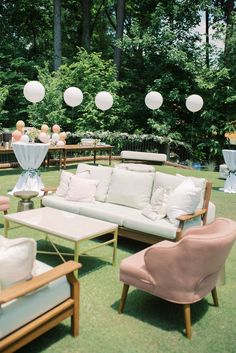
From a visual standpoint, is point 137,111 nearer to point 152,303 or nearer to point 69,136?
point 69,136

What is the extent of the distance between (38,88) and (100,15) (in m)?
16.3

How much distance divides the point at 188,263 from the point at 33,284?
111cm

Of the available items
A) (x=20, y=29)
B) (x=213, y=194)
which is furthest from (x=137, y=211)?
(x=20, y=29)

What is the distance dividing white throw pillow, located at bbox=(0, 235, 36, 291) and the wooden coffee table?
4.21ft

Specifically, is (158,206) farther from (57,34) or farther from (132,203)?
(57,34)

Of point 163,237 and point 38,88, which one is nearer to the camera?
point 163,237

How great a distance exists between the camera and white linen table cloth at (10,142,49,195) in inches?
280

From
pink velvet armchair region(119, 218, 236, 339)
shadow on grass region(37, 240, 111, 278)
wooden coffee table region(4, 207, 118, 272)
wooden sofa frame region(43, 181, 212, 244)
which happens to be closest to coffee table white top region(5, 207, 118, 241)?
wooden coffee table region(4, 207, 118, 272)

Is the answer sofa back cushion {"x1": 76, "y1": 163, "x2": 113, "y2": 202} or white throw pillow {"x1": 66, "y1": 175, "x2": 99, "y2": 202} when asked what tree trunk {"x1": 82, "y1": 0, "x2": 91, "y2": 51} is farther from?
white throw pillow {"x1": 66, "y1": 175, "x2": 99, "y2": 202}

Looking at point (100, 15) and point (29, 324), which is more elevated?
point (100, 15)

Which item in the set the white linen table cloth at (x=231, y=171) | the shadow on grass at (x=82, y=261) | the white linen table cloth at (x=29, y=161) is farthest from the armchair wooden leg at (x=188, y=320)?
the white linen table cloth at (x=231, y=171)

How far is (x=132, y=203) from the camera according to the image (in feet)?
16.6

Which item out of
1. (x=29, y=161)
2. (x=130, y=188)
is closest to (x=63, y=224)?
(x=130, y=188)

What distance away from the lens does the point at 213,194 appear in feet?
27.9
